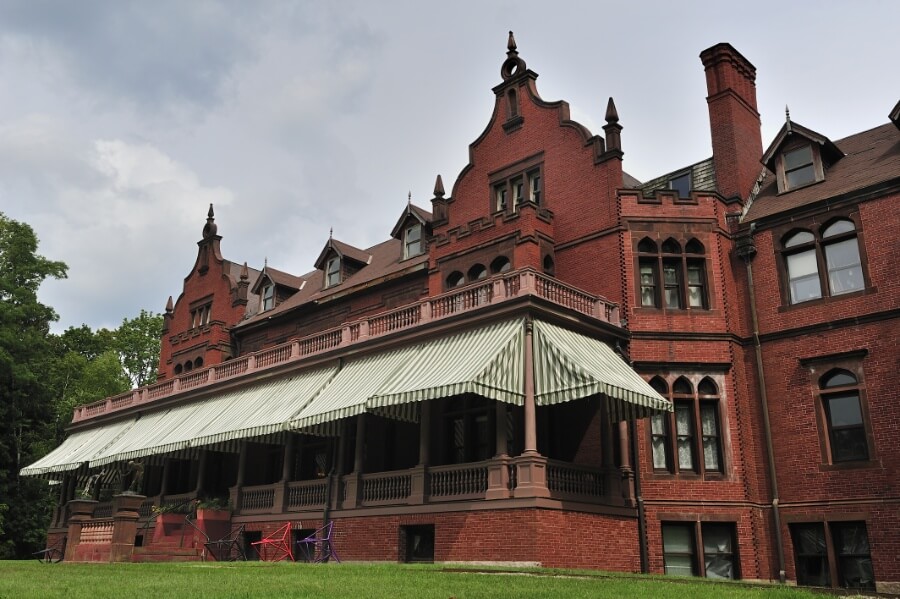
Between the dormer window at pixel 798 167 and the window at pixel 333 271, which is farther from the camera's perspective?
the window at pixel 333 271

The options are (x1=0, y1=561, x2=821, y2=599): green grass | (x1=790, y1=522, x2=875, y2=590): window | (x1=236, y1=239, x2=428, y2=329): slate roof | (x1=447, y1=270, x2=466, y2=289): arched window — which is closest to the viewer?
(x1=0, y1=561, x2=821, y2=599): green grass

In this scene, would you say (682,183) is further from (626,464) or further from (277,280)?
(277,280)

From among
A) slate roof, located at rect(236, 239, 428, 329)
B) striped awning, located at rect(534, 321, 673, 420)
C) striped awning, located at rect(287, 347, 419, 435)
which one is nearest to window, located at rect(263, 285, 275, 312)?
slate roof, located at rect(236, 239, 428, 329)

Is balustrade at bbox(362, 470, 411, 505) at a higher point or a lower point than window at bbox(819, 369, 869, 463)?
lower

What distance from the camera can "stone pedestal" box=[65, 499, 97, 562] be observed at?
81.3 ft

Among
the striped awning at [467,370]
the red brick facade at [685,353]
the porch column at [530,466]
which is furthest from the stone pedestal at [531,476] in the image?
the striped awning at [467,370]

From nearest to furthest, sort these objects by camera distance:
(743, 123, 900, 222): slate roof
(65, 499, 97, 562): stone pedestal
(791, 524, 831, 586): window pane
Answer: (791, 524, 831, 586): window pane
(743, 123, 900, 222): slate roof
(65, 499, 97, 562): stone pedestal

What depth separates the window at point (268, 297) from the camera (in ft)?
135

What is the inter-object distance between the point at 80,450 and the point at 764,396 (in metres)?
30.6

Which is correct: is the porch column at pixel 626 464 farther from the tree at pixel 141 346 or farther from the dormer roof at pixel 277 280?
the tree at pixel 141 346

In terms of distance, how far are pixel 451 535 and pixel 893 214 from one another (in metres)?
→ 15.0

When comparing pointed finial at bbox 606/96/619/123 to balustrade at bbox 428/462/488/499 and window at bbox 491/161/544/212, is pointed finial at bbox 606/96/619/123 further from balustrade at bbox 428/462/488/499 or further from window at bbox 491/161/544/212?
balustrade at bbox 428/462/488/499

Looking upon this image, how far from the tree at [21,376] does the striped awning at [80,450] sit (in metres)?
6.40

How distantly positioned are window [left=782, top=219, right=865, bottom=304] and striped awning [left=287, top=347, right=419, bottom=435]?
1164 cm
